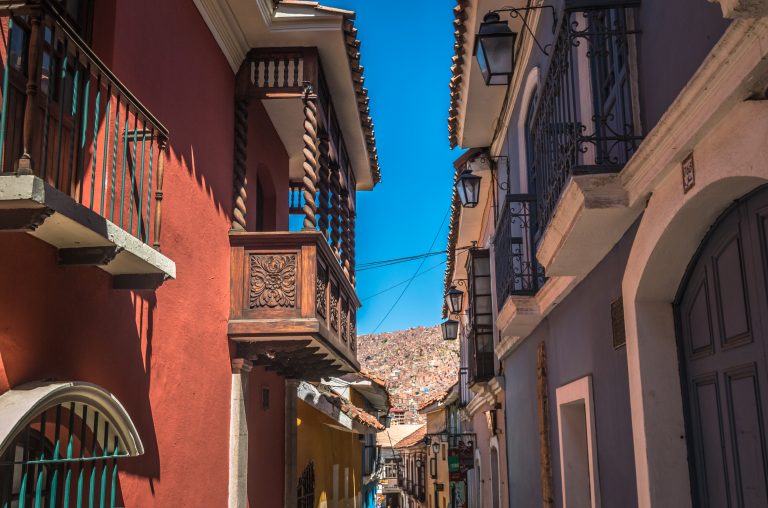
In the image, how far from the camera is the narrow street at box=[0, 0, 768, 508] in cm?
355

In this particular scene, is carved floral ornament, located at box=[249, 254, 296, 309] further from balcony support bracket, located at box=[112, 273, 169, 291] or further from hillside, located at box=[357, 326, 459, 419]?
hillside, located at box=[357, 326, 459, 419]

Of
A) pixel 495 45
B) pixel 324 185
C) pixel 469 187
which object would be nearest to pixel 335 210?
pixel 324 185

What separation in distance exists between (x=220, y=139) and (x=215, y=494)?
352 cm

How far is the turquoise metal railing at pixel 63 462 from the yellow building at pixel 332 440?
688 centimetres

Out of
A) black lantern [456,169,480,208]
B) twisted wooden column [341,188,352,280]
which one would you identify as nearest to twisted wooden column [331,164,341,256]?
twisted wooden column [341,188,352,280]

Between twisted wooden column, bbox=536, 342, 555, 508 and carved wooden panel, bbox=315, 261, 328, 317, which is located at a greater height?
carved wooden panel, bbox=315, 261, 328, 317

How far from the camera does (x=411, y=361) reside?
78.1 meters

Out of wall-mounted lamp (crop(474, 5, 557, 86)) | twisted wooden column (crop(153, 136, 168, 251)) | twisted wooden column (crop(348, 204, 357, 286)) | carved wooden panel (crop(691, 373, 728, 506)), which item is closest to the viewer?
carved wooden panel (crop(691, 373, 728, 506))

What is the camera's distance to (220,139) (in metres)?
8.05

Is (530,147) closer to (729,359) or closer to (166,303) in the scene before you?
(166,303)

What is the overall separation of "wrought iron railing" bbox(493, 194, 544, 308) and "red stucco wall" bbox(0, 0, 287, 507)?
294cm

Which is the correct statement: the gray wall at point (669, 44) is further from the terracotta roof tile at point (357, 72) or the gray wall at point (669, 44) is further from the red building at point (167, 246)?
the terracotta roof tile at point (357, 72)

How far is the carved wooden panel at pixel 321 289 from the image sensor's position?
7.98 m

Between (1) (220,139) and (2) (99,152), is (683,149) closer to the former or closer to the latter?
(2) (99,152)
